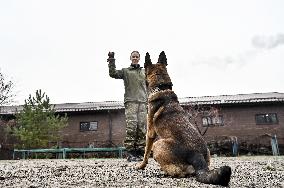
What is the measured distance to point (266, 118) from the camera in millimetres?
24172

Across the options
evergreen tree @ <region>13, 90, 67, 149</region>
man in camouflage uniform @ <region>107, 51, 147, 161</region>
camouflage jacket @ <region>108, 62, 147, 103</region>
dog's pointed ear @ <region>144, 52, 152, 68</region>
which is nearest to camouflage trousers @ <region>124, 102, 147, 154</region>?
man in camouflage uniform @ <region>107, 51, 147, 161</region>

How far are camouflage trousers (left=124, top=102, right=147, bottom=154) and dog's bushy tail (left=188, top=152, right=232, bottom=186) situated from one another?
3018 millimetres

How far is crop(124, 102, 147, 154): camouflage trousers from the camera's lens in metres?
5.92

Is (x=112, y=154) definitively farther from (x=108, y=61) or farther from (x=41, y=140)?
(x=108, y=61)

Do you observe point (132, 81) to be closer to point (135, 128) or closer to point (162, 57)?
point (135, 128)

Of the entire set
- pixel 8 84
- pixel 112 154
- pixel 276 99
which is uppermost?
pixel 8 84

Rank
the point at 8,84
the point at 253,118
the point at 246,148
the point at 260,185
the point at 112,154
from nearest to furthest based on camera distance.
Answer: the point at 260,185
the point at 112,154
the point at 246,148
the point at 253,118
the point at 8,84

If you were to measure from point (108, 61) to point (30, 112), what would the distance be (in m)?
13.7

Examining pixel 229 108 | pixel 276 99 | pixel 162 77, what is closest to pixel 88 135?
pixel 229 108

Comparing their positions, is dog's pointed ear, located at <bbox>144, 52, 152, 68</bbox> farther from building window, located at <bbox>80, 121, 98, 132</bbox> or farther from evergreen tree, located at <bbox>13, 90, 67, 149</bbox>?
building window, located at <bbox>80, 121, 98, 132</bbox>

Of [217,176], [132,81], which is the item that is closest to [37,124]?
[132,81]

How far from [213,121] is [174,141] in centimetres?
2213

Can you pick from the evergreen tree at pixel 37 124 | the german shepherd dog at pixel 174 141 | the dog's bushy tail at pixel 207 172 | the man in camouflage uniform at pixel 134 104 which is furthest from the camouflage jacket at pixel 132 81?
the evergreen tree at pixel 37 124

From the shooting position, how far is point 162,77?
3.84 meters
